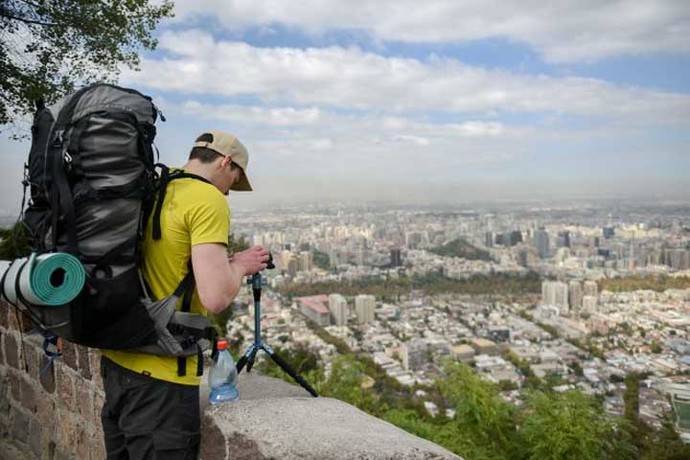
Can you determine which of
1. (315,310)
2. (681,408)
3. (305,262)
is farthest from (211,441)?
(305,262)

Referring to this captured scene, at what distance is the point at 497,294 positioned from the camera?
1096 inches

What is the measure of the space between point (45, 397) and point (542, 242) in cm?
3402

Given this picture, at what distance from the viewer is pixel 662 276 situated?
24.8m

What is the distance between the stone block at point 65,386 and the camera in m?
2.48

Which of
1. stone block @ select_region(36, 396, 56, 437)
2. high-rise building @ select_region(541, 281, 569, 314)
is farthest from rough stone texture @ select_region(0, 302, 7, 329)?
high-rise building @ select_region(541, 281, 569, 314)

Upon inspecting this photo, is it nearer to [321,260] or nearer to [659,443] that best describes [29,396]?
[659,443]

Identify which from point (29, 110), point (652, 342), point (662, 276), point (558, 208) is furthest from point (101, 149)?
point (558, 208)

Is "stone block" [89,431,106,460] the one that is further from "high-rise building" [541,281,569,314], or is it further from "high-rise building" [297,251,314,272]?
"high-rise building" [541,281,569,314]

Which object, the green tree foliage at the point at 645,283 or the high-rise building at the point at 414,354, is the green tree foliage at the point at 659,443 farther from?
the green tree foliage at the point at 645,283

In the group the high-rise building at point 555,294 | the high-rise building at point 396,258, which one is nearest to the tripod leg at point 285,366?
the high-rise building at point 555,294

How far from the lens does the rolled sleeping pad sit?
1406 millimetres

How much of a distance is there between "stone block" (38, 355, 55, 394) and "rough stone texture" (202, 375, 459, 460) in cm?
135

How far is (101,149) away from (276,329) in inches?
557

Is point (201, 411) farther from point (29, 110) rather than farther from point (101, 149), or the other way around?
point (29, 110)
